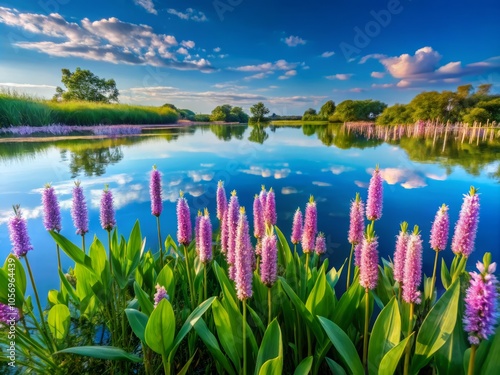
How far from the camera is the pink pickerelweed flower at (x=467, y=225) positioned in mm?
1511

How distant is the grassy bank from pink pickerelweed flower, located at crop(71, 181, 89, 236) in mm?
5041

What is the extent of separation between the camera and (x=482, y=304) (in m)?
1.08

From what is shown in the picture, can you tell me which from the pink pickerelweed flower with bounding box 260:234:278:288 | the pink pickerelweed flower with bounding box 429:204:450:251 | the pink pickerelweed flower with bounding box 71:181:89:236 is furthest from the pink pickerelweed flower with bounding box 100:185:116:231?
the pink pickerelweed flower with bounding box 429:204:450:251

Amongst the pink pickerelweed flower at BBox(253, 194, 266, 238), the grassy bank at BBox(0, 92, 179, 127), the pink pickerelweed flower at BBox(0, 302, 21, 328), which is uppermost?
the grassy bank at BBox(0, 92, 179, 127)

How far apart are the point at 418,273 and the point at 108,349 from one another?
5.98ft

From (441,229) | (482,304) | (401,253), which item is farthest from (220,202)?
(482,304)

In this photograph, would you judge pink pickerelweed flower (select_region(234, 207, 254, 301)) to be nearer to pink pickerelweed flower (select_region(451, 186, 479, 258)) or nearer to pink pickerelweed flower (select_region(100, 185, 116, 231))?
pink pickerelweed flower (select_region(100, 185, 116, 231))

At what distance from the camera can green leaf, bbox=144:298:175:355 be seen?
1.31 metres

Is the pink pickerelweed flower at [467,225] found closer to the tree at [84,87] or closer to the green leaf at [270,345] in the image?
the green leaf at [270,345]

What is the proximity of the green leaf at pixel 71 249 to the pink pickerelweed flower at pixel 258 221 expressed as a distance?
54.2 inches

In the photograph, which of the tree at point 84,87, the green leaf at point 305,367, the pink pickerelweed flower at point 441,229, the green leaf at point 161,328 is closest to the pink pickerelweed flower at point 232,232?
the green leaf at point 161,328

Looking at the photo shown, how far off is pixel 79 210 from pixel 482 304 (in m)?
2.54

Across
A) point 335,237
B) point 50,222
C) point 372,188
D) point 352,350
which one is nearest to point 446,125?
point 335,237

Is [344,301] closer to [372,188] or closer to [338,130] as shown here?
[372,188]
